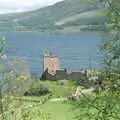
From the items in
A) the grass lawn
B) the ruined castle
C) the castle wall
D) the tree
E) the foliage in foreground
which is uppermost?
the tree

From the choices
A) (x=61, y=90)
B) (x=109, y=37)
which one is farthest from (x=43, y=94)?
(x=109, y=37)

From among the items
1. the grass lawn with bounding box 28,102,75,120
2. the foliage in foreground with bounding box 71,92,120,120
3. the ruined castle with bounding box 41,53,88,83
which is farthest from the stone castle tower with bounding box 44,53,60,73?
the foliage in foreground with bounding box 71,92,120,120

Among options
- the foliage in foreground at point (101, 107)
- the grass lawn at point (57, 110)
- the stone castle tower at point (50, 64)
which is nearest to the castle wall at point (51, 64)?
the stone castle tower at point (50, 64)

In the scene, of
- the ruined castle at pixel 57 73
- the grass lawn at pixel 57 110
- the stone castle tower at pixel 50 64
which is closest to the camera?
the grass lawn at pixel 57 110

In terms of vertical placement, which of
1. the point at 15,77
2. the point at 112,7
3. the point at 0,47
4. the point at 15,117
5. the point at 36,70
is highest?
the point at 112,7

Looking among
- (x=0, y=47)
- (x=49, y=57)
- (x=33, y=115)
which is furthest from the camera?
(x=49, y=57)

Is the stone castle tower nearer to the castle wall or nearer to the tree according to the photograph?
the castle wall

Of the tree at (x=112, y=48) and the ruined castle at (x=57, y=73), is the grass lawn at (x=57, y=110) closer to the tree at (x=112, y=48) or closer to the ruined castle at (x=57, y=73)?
the ruined castle at (x=57, y=73)

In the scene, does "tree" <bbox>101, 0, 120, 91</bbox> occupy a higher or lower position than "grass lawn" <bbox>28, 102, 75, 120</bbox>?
higher

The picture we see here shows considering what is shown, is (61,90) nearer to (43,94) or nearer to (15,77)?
(43,94)

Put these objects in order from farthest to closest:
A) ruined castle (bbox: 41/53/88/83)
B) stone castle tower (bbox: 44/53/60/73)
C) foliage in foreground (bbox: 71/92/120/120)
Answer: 1. stone castle tower (bbox: 44/53/60/73)
2. ruined castle (bbox: 41/53/88/83)
3. foliage in foreground (bbox: 71/92/120/120)

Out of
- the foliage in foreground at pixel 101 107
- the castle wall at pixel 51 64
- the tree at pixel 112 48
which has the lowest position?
the castle wall at pixel 51 64

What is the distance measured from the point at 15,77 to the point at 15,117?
2.70 feet

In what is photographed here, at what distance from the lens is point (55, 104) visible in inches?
1304
